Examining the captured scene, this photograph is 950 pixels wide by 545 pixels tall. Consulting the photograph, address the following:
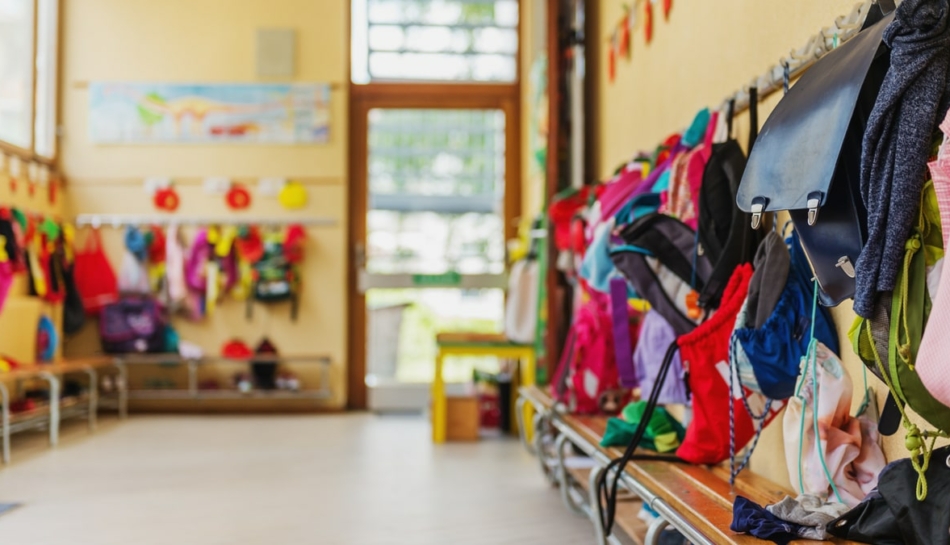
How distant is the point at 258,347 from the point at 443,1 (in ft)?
10.7

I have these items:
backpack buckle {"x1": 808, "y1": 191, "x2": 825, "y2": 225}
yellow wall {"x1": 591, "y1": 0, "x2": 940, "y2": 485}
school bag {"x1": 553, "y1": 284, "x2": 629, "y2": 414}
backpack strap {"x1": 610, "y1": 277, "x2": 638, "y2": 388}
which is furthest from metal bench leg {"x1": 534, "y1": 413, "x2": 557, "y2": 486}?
backpack buckle {"x1": 808, "y1": 191, "x2": 825, "y2": 225}

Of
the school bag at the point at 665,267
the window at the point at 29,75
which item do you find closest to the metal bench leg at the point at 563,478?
the school bag at the point at 665,267

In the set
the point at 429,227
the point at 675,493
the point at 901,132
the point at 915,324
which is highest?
the point at 429,227

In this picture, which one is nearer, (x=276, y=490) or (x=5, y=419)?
(x=276, y=490)

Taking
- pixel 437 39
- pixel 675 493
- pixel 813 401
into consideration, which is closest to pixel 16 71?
pixel 437 39

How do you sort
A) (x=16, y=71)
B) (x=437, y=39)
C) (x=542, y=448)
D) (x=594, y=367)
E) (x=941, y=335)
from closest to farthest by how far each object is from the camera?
(x=941, y=335), (x=594, y=367), (x=542, y=448), (x=16, y=71), (x=437, y=39)

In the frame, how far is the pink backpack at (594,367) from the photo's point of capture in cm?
388

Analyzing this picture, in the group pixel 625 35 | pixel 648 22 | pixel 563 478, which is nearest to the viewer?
pixel 563 478

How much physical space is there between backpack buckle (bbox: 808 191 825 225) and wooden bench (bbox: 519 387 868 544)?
0.60 meters

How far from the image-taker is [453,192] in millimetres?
8008

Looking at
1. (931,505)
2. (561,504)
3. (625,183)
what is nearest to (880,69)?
(931,505)

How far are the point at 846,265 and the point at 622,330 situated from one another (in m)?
1.76

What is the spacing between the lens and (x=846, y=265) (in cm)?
181

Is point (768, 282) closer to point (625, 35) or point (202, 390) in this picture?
point (625, 35)
